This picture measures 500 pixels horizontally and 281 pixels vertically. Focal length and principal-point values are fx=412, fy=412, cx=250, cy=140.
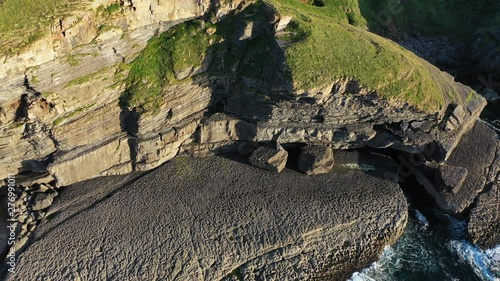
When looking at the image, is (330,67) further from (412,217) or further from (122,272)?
(122,272)

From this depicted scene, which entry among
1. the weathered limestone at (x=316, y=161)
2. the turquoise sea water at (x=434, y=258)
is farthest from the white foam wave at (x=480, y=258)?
the weathered limestone at (x=316, y=161)

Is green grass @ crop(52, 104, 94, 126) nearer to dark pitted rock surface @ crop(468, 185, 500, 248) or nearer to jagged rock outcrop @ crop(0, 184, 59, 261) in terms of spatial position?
jagged rock outcrop @ crop(0, 184, 59, 261)

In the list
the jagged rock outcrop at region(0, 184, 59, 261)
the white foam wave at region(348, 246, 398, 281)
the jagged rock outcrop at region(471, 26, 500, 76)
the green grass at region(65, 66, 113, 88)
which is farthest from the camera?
the jagged rock outcrop at region(471, 26, 500, 76)

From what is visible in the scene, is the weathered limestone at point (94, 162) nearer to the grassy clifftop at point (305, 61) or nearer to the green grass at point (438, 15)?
the grassy clifftop at point (305, 61)

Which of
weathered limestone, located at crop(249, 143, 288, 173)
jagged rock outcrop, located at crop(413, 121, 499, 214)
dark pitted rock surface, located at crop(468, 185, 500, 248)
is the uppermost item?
weathered limestone, located at crop(249, 143, 288, 173)

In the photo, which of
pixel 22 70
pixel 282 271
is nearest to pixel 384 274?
pixel 282 271

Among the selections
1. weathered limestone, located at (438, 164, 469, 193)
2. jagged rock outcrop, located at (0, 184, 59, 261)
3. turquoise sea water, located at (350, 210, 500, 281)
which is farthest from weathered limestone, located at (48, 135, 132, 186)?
weathered limestone, located at (438, 164, 469, 193)
